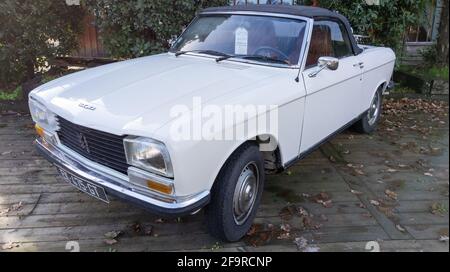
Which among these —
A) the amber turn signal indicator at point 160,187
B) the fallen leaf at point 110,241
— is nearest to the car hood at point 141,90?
the amber turn signal indicator at point 160,187

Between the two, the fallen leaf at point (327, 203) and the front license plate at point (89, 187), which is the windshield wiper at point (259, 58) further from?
the front license plate at point (89, 187)

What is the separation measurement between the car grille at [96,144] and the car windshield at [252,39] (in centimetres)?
149

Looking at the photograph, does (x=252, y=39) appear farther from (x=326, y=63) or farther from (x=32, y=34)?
(x=32, y=34)

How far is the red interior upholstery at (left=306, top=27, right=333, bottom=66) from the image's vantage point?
362 cm

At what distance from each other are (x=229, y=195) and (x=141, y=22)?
419 centimetres

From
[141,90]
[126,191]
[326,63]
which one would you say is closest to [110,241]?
[126,191]

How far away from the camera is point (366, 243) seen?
313cm

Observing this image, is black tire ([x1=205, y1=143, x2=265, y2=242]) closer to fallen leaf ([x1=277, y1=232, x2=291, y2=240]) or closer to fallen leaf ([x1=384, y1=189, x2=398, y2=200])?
fallen leaf ([x1=277, y1=232, x2=291, y2=240])

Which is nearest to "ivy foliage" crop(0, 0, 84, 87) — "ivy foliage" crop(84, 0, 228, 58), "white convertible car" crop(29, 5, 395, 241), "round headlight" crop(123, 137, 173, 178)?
"ivy foliage" crop(84, 0, 228, 58)

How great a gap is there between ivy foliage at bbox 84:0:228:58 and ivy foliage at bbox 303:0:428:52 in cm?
210

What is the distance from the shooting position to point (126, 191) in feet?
8.67

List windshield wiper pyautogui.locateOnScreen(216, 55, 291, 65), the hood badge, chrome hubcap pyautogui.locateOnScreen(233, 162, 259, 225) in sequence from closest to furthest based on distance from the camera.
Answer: the hood badge < chrome hubcap pyautogui.locateOnScreen(233, 162, 259, 225) < windshield wiper pyautogui.locateOnScreen(216, 55, 291, 65)

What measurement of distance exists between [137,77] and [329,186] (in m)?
2.20

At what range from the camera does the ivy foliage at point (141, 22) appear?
6.04 meters
